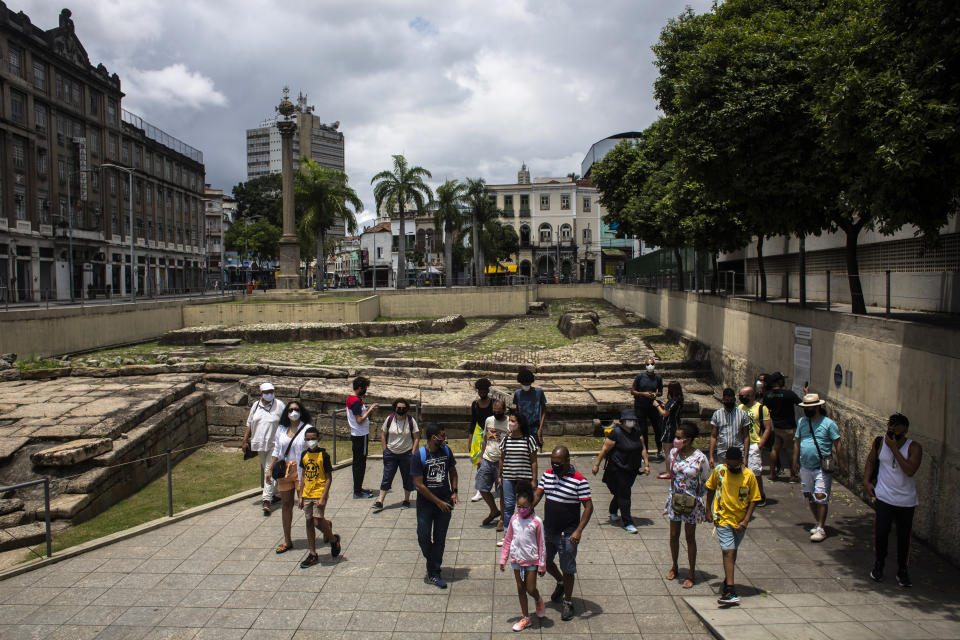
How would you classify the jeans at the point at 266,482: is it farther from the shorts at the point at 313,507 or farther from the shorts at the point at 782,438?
the shorts at the point at 782,438

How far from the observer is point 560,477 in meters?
5.62

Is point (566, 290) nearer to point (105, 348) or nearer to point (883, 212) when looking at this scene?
point (105, 348)

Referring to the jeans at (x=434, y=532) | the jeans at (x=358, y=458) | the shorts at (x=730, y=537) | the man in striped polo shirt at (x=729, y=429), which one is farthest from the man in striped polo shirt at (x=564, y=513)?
the jeans at (x=358, y=458)

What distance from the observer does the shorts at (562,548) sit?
5.50 m

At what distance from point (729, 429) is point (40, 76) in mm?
45030

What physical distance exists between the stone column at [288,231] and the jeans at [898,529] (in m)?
31.6

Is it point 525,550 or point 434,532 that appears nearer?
point 525,550

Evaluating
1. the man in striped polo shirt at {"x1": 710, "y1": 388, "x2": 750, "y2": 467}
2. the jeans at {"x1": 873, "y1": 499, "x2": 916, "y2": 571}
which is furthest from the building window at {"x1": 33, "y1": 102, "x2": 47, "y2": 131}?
the jeans at {"x1": 873, "y1": 499, "x2": 916, "y2": 571}

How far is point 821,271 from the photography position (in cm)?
1778

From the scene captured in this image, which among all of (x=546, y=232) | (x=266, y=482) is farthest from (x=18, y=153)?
(x=546, y=232)

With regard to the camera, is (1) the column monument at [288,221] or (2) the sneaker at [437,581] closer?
(2) the sneaker at [437,581]

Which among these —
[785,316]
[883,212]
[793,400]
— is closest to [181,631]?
[793,400]

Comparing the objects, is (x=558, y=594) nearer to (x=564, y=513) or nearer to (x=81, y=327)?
(x=564, y=513)

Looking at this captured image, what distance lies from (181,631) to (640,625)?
3.92 m
